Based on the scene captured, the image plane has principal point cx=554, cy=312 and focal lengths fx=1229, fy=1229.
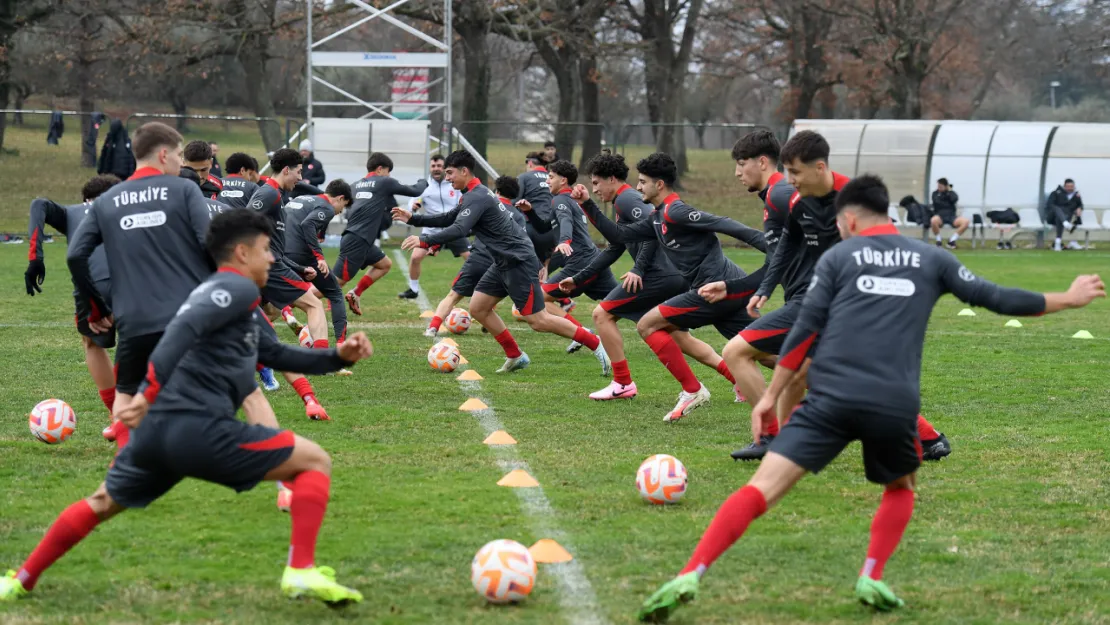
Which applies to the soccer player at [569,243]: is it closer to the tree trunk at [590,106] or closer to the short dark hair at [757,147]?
the short dark hair at [757,147]

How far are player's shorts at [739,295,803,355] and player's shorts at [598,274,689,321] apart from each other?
1911mm

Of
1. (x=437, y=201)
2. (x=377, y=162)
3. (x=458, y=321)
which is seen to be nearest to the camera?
(x=458, y=321)

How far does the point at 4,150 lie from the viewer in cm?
2712

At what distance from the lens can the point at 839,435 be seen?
4586 mm

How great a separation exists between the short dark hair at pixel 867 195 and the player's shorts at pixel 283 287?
610 cm

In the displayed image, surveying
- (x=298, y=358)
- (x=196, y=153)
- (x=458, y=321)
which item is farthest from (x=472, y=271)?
(x=298, y=358)

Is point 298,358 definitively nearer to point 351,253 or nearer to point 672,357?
point 672,357

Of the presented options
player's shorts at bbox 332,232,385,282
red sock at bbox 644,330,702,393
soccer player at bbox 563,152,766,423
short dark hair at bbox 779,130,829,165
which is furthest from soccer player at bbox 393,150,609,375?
short dark hair at bbox 779,130,829,165

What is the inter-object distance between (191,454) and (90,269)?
10.3 feet

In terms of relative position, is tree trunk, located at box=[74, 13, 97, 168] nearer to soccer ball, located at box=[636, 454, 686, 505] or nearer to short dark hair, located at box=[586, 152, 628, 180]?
short dark hair, located at box=[586, 152, 628, 180]

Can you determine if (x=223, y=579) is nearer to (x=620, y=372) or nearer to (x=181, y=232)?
(x=181, y=232)

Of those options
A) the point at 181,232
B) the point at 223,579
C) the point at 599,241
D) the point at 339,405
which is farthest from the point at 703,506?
the point at 599,241

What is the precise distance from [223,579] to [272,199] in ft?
16.2

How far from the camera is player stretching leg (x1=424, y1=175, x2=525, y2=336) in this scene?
12.4 meters
